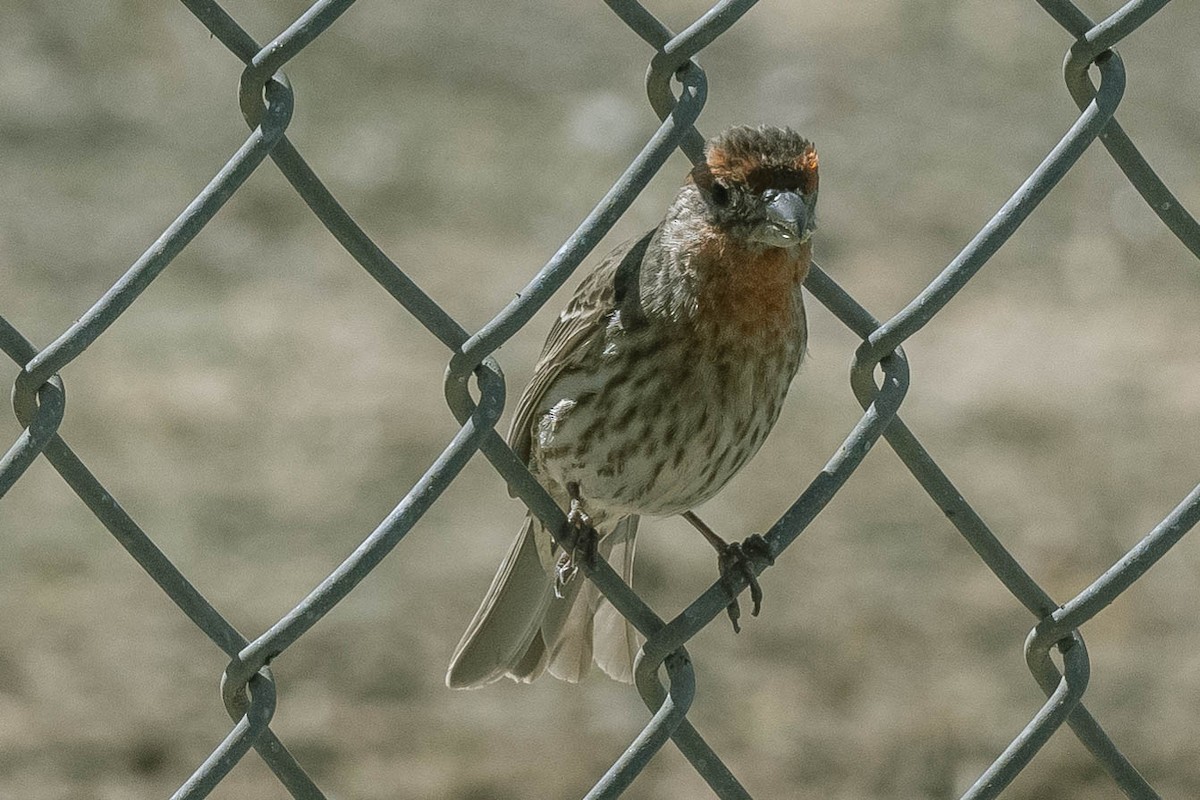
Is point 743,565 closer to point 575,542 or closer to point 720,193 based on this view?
point 575,542

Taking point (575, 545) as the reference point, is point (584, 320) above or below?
above

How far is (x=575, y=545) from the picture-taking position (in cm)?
312

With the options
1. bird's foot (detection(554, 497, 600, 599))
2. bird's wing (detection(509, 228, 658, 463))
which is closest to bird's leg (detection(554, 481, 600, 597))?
bird's foot (detection(554, 497, 600, 599))

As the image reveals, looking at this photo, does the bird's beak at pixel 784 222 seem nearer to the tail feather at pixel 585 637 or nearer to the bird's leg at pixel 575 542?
the bird's leg at pixel 575 542

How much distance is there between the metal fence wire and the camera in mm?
2238

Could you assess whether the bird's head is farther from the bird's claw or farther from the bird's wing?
the bird's claw

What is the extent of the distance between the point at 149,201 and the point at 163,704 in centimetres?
324

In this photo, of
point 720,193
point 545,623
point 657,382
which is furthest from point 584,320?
point 545,623

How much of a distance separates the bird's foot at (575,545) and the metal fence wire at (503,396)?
0.09m

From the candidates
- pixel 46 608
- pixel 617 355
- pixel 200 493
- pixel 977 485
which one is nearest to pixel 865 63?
pixel 977 485

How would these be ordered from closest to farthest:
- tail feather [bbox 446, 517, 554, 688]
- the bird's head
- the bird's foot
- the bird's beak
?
1. the bird's foot
2. the bird's beak
3. the bird's head
4. tail feather [bbox 446, 517, 554, 688]

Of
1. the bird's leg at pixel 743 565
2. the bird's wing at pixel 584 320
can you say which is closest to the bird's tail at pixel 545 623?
the bird's wing at pixel 584 320

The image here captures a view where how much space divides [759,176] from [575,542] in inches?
32.7

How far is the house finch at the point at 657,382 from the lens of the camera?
3.49m
